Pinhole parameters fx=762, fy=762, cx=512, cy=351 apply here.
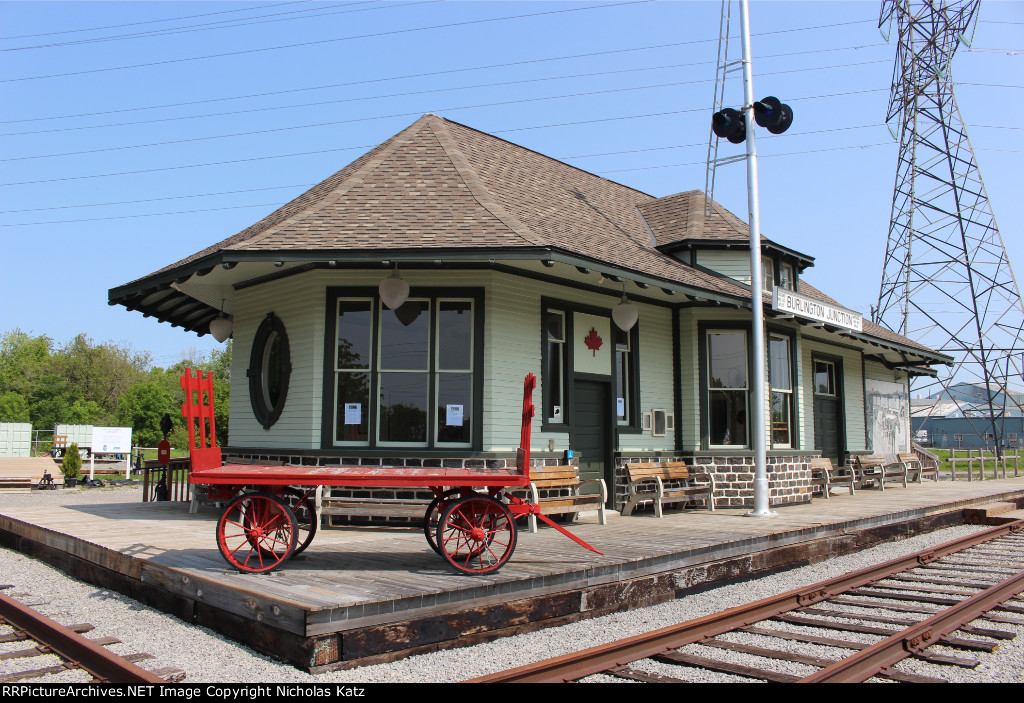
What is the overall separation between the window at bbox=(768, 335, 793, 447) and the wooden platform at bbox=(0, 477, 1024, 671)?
246 centimetres

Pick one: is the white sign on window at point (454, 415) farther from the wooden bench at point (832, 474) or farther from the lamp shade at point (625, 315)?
the wooden bench at point (832, 474)

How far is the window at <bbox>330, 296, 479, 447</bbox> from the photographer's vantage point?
9.70 metres

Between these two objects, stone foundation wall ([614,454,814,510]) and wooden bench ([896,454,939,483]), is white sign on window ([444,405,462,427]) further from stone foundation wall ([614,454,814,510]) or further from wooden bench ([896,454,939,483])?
wooden bench ([896,454,939,483])

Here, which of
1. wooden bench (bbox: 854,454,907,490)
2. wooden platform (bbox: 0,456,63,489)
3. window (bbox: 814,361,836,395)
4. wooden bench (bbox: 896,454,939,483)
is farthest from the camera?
wooden platform (bbox: 0,456,63,489)

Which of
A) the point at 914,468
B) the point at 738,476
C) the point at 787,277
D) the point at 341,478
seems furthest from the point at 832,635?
the point at 914,468

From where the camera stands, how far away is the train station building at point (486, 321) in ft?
31.6

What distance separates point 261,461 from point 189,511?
1954 mm

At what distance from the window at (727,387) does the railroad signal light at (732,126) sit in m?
A: 3.21

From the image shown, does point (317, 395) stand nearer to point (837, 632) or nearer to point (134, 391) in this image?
point (837, 632)

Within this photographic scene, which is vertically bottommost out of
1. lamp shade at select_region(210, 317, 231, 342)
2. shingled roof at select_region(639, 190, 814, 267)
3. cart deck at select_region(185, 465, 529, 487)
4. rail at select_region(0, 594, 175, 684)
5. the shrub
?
rail at select_region(0, 594, 175, 684)

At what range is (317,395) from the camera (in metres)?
9.79

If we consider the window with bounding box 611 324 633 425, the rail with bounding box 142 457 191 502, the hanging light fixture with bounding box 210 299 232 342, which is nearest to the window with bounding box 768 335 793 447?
the window with bounding box 611 324 633 425

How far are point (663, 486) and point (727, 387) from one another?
226 centimetres

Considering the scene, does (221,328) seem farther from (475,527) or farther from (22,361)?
(22,361)
